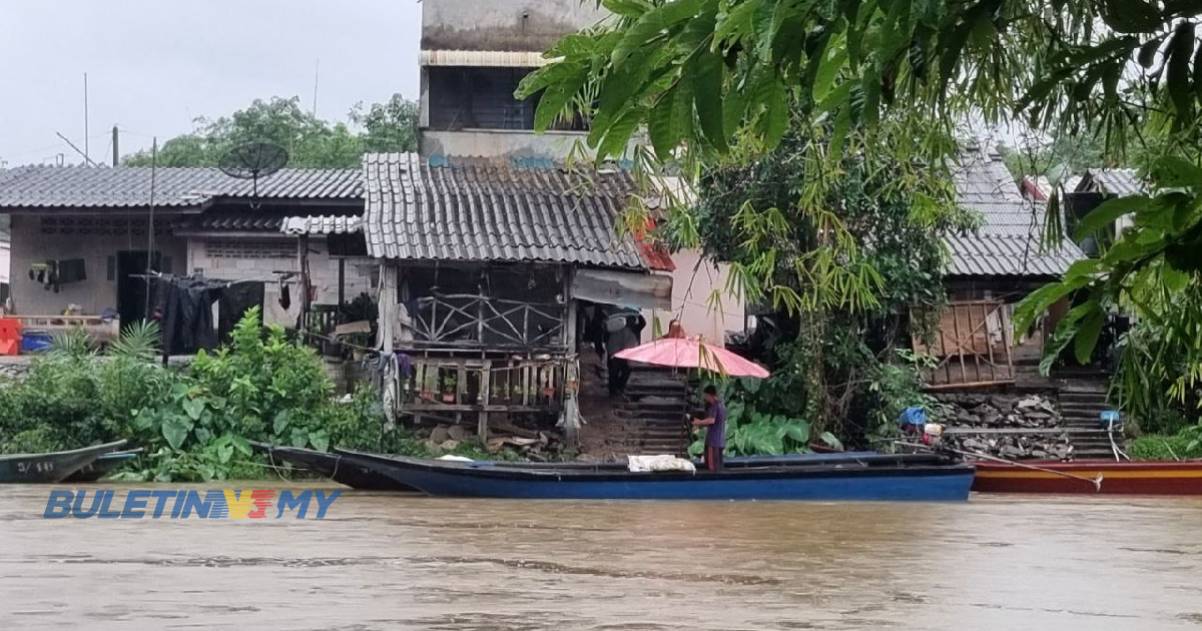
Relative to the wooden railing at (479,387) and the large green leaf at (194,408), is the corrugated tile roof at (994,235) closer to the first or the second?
the wooden railing at (479,387)

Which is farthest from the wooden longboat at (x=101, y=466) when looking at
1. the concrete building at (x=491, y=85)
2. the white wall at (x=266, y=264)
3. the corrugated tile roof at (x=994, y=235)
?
the corrugated tile roof at (x=994, y=235)

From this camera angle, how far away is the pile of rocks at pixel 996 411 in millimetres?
17062

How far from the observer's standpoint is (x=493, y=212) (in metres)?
16.0

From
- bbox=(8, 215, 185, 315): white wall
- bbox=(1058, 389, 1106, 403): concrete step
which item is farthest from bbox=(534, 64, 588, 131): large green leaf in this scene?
bbox=(8, 215, 185, 315): white wall

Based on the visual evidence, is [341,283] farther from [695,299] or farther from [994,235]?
[994,235]

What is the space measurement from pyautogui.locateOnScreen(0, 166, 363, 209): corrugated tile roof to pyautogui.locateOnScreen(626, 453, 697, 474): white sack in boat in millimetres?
8221

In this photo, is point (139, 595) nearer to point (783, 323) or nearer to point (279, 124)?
point (783, 323)

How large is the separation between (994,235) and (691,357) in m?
6.66

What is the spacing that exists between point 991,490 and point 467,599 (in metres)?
9.40

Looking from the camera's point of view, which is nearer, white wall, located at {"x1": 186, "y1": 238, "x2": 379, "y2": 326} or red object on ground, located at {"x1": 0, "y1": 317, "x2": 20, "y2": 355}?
red object on ground, located at {"x1": 0, "y1": 317, "x2": 20, "y2": 355}

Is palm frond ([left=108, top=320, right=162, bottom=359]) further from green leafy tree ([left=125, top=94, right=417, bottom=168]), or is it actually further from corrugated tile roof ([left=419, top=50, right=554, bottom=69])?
green leafy tree ([left=125, top=94, right=417, bottom=168])

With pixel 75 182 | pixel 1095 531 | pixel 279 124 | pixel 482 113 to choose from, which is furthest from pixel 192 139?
pixel 1095 531

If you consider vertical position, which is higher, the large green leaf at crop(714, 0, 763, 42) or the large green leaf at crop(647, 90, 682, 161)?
the large green leaf at crop(714, 0, 763, 42)

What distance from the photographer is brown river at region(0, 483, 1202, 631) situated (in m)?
5.52
